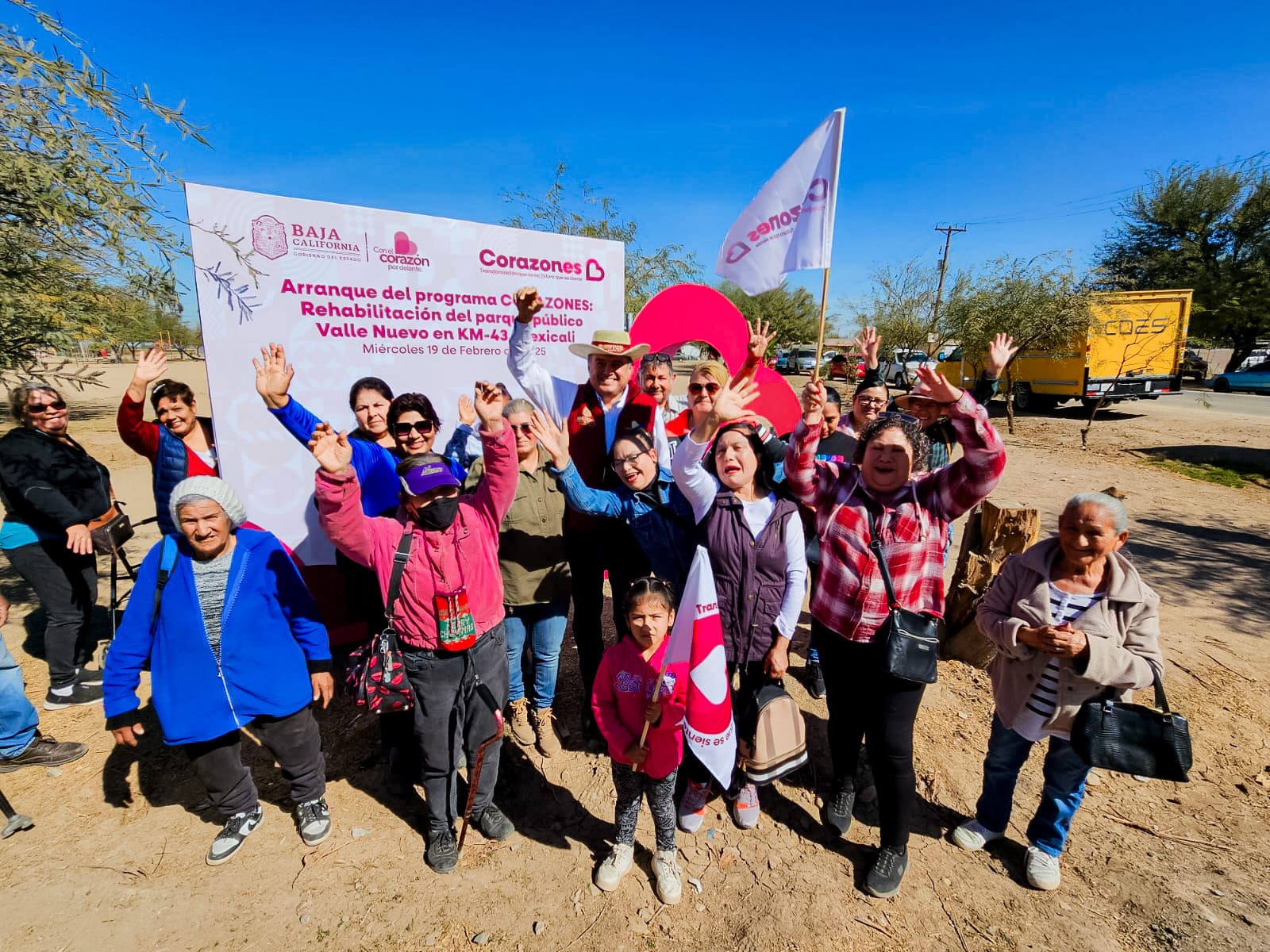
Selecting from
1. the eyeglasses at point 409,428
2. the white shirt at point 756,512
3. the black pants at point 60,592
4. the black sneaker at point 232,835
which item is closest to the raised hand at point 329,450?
the eyeglasses at point 409,428

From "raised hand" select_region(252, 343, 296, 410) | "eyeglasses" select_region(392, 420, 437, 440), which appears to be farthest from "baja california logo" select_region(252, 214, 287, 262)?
"eyeglasses" select_region(392, 420, 437, 440)

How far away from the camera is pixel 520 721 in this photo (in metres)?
3.62

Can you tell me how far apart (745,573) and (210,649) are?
2.36 meters

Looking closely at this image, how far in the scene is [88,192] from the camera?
2.63 m

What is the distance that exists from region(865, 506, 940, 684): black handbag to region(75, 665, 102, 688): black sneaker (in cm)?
516

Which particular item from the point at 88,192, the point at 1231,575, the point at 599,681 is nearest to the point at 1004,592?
the point at 599,681

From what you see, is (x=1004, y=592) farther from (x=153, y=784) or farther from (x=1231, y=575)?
(x=1231, y=575)

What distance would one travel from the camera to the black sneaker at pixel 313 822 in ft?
9.14

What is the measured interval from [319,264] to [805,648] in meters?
4.50

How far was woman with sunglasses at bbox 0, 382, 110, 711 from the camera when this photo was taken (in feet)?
11.5

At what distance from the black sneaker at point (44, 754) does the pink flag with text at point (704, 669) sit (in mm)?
3719

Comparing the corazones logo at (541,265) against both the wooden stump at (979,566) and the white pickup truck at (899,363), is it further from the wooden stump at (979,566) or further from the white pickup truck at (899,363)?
the white pickup truck at (899,363)

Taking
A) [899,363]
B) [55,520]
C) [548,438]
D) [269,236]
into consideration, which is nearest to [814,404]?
[548,438]

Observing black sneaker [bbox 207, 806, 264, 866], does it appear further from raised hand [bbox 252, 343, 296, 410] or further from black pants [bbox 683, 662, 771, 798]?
black pants [bbox 683, 662, 771, 798]
